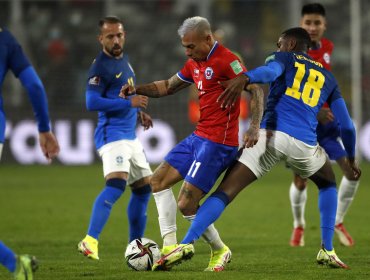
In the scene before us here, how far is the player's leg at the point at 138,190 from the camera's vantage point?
29.2 feet

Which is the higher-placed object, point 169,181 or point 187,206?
point 169,181

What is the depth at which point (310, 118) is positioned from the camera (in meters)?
7.28

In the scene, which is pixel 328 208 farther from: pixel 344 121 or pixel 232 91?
pixel 232 91

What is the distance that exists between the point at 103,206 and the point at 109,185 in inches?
9.0

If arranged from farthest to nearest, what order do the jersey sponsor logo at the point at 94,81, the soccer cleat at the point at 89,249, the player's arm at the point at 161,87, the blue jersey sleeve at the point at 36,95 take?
the jersey sponsor logo at the point at 94,81 < the soccer cleat at the point at 89,249 < the player's arm at the point at 161,87 < the blue jersey sleeve at the point at 36,95

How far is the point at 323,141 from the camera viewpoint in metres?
9.34

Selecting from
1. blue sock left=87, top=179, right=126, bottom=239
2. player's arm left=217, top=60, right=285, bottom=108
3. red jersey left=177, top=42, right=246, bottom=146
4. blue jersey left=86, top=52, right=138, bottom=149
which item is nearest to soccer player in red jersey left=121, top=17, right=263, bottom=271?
red jersey left=177, top=42, right=246, bottom=146

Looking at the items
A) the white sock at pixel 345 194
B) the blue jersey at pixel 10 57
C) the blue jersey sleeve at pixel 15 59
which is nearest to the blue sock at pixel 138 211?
the white sock at pixel 345 194

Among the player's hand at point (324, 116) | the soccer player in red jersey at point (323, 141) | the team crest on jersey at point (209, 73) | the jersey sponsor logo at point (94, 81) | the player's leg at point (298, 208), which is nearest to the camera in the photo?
the team crest on jersey at point (209, 73)

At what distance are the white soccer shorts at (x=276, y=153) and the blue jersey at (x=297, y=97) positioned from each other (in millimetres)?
59

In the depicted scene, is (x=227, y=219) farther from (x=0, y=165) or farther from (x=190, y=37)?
(x=0, y=165)

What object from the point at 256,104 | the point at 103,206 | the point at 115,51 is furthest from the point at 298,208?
the point at 256,104

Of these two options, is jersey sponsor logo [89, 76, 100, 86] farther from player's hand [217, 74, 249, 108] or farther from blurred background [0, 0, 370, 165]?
blurred background [0, 0, 370, 165]

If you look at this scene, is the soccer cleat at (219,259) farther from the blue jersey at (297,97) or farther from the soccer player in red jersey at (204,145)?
the blue jersey at (297,97)
